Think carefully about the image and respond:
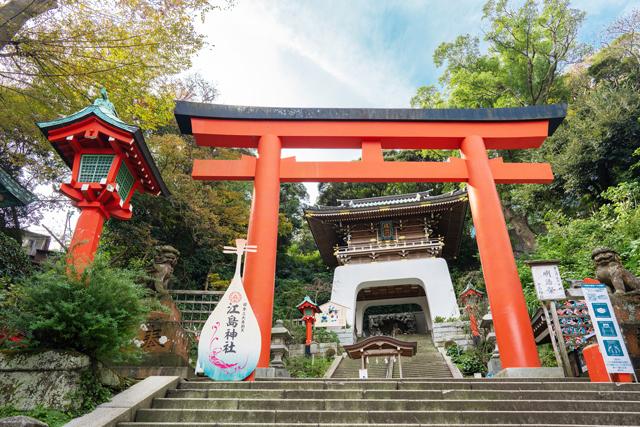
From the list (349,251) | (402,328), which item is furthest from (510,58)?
(402,328)

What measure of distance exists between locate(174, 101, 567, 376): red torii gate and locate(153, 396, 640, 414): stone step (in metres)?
2.76

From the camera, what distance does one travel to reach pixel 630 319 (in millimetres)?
4434

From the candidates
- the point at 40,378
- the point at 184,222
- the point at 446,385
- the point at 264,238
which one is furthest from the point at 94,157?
the point at 184,222

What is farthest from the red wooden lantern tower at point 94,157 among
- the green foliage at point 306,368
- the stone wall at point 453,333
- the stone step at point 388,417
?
the stone wall at point 453,333

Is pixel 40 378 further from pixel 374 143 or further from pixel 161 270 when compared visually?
pixel 374 143

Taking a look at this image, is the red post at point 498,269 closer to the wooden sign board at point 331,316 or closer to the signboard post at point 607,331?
the signboard post at point 607,331

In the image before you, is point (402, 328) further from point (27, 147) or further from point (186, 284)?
point (27, 147)

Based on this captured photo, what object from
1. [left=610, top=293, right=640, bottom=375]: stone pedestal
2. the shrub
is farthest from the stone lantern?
[left=610, top=293, right=640, bottom=375]: stone pedestal

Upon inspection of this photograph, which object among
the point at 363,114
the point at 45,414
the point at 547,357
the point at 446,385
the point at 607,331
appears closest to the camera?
the point at 45,414

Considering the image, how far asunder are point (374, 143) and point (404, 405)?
5.03m

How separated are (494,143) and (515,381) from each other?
4.73 meters

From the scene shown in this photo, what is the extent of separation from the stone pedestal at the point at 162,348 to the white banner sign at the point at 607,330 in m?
4.71

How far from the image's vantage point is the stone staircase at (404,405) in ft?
9.37

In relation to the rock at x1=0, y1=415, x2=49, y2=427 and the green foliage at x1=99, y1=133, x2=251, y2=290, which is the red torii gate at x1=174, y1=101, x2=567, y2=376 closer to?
the rock at x1=0, y1=415, x2=49, y2=427
